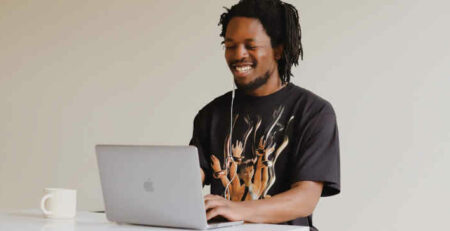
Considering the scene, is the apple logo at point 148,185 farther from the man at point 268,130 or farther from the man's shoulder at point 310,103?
the man's shoulder at point 310,103

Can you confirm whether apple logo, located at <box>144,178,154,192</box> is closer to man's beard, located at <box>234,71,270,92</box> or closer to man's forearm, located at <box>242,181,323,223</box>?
man's forearm, located at <box>242,181,323,223</box>

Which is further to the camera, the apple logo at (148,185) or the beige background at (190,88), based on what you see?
the beige background at (190,88)

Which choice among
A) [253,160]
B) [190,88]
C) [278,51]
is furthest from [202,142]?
[190,88]

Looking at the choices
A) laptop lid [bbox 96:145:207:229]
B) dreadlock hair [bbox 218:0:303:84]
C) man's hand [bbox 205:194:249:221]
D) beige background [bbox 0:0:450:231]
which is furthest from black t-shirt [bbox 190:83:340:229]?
beige background [bbox 0:0:450:231]

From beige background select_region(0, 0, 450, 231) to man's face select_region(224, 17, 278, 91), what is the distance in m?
1.14

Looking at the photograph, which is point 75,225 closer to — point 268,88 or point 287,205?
point 287,205

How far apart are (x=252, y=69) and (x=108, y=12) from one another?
6.54 feet

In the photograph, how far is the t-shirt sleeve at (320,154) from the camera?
2.11 m

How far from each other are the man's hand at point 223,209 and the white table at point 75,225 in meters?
0.04

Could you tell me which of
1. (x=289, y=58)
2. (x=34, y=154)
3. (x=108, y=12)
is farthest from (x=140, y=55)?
(x=289, y=58)

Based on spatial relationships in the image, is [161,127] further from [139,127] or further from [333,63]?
[333,63]

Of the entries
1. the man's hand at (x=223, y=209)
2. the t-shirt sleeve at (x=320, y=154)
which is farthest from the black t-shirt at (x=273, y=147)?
the man's hand at (x=223, y=209)

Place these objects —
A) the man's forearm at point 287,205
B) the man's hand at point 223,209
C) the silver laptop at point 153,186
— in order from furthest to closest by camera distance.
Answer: the man's forearm at point 287,205 < the man's hand at point 223,209 < the silver laptop at point 153,186

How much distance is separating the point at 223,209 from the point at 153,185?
178mm
